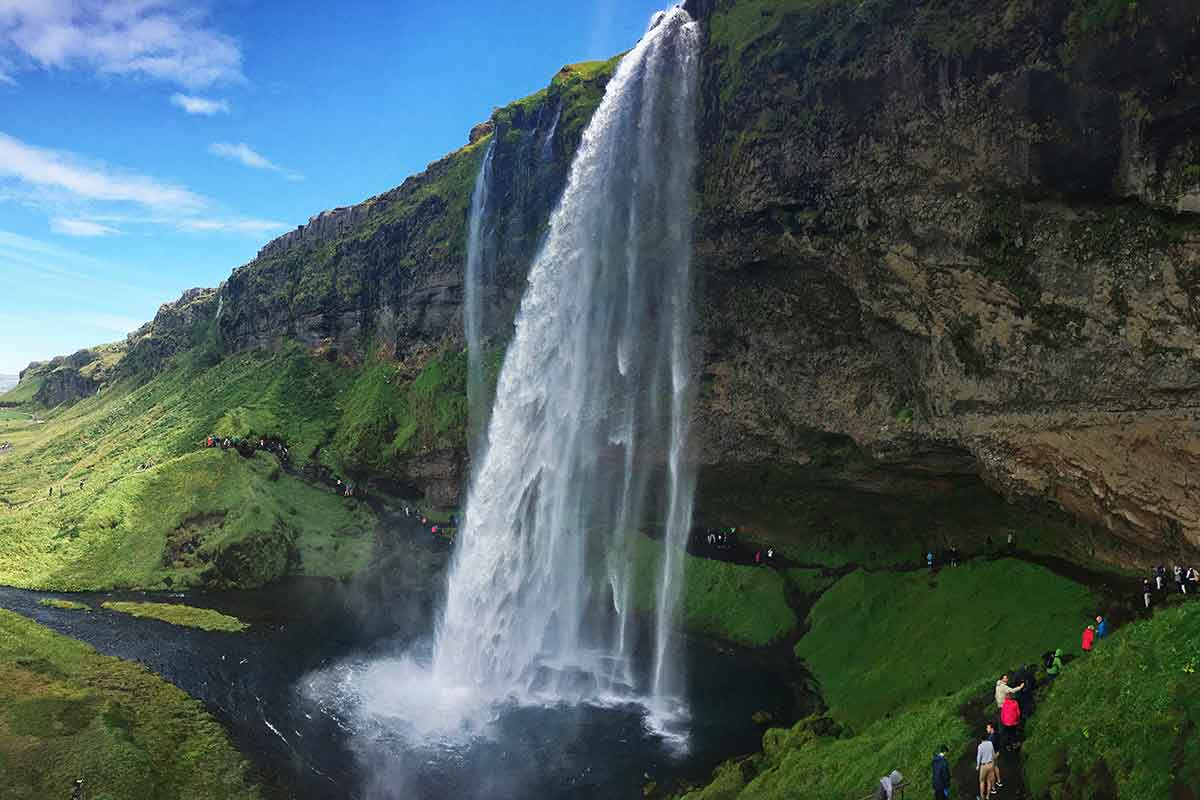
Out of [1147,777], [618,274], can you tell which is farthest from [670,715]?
[618,274]

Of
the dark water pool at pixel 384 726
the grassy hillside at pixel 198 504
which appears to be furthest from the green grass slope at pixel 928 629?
the grassy hillside at pixel 198 504

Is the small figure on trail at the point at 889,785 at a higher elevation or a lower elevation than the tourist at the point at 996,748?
lower

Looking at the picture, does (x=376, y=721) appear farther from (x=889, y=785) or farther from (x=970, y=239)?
(x=970, y=239)

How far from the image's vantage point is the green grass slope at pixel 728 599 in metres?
42.8

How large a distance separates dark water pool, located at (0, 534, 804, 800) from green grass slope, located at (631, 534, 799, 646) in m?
1.95

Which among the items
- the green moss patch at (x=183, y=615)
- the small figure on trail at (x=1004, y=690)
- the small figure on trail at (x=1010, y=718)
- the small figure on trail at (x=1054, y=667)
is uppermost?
the small figure on trail at (x=1054, y=667)

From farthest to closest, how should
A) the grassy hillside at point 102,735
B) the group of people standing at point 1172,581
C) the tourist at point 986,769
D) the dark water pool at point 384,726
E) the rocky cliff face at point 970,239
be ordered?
1. the dark water pool at point 384,726
2. the rocky cliff face at point 970,239
3. the group of people standing at point 1172,581
4. the grassy hillside at point 102,735
5. the tourist at point 986,769

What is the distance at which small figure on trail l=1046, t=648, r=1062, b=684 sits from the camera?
18.5 meters

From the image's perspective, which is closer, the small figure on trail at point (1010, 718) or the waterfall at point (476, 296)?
the small figure on trail at point (1010, 718)

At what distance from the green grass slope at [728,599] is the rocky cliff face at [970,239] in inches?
359

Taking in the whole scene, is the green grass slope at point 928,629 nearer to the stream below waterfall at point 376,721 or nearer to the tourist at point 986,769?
the stream below waterfall at point 376,721

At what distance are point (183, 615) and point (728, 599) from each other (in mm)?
35655

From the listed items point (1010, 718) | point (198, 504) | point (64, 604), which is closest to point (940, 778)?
point (1010, 718)

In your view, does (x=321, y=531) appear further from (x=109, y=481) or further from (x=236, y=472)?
(x=109, y=481)
